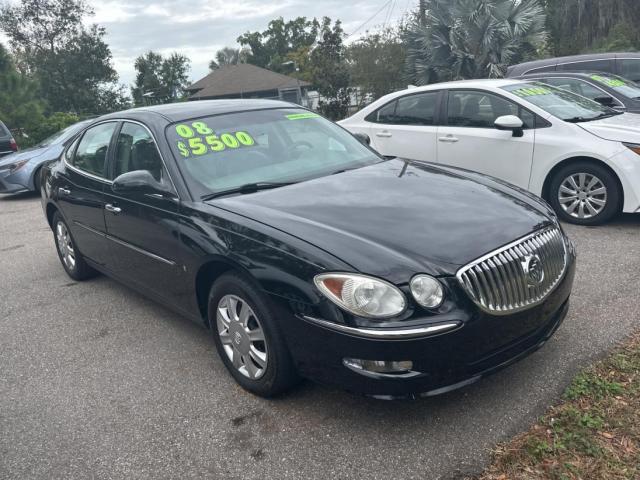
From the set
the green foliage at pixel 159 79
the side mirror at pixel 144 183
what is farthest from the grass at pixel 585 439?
the green foliage at pixel 159 79

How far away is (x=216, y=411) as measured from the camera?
3.21 meters

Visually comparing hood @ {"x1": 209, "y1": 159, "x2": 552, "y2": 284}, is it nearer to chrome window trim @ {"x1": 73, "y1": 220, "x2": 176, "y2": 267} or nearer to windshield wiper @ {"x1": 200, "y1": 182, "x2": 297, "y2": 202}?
windshield wiper @ {"x1": 200, "y1": 182, "x2": 297, "y2": 202}

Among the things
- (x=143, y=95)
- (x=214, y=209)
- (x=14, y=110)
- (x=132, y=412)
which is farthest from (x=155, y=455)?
(x=143, y=95)

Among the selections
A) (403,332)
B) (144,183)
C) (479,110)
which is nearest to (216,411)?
(403,332)

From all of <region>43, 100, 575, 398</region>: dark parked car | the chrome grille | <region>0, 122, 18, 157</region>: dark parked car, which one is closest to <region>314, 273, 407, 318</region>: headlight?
<region>43, 100, 575, 398</region>: dark parked car

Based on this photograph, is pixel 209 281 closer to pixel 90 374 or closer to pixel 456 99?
pixel 90 374

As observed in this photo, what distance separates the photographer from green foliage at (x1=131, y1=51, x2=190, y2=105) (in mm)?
59312

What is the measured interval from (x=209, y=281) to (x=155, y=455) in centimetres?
105

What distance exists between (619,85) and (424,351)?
8257mm

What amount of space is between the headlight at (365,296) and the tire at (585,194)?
401 cm

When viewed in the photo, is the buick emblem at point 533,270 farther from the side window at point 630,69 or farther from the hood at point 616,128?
the side window at point 630,69

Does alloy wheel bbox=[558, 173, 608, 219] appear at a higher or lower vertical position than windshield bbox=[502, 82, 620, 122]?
lower

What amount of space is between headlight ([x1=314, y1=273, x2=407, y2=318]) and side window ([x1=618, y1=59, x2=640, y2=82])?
10140mm

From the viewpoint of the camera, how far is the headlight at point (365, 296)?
8.60ft
